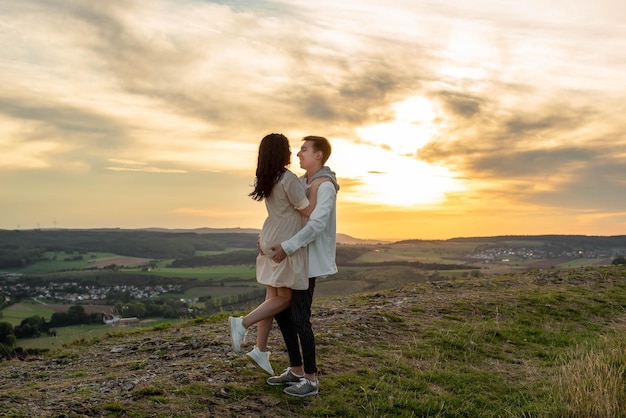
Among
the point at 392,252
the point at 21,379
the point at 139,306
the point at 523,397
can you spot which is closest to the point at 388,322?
the point at 523,397

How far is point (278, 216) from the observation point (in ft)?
19.4

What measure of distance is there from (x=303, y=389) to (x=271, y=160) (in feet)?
8.93

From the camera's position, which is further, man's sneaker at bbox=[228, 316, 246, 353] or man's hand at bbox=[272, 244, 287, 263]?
man's sneaker at bbox=[228, 316, 246, 353]

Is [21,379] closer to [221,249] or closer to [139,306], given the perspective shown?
[139,306]

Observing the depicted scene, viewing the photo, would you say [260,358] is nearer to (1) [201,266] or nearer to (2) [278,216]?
(2) [278,216]

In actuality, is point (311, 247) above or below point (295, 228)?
below

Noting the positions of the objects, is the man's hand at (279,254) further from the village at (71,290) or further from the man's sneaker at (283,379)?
the village at (71,290)

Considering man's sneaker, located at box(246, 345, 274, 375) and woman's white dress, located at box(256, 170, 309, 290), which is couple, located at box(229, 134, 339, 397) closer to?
woman's white dress, located at box(256, 170, 309, 290)

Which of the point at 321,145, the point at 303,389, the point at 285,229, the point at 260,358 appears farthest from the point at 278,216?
the point at 303,389

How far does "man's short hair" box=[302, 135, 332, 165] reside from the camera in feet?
19.2

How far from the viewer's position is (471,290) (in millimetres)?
15227

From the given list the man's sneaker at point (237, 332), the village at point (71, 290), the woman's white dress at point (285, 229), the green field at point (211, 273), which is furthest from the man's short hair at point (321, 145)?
the green field at point (211, 273)

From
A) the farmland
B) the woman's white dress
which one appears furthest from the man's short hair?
the farmland

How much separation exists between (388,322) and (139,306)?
2802 centimetres
